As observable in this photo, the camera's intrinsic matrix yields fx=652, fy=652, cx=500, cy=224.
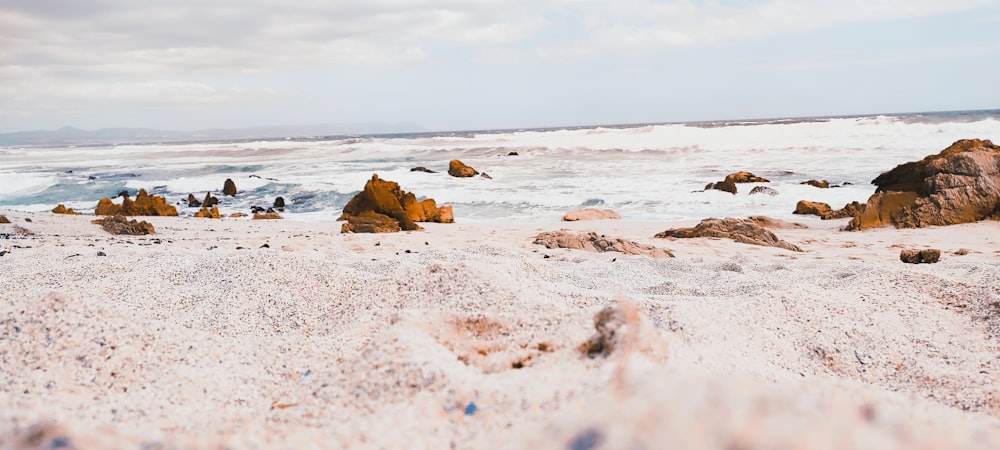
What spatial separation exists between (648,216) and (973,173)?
15.2 feet

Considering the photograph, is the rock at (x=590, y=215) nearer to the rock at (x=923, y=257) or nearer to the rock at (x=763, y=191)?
the rock at (x=763, y=191)

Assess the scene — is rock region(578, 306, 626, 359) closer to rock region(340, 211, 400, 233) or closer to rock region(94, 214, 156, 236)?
rock region(340, 211, 400, 233)

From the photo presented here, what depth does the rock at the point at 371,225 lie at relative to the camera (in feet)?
29.3

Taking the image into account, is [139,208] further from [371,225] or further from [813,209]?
[813,209]

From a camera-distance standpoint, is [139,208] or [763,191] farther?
[763,191]

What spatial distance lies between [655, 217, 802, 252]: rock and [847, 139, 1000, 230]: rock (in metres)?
2.07

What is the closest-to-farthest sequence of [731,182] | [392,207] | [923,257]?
[923,257]
[392,207]
[731,182]

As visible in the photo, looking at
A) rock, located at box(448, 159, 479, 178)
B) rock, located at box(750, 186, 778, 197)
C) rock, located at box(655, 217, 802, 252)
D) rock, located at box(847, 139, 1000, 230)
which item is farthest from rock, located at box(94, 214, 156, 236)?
rock, located at box(448, 159, 479, 178)

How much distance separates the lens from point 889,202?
29.6ft

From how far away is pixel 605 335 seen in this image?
180 cm

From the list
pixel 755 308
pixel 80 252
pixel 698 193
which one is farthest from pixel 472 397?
pixel 698 193

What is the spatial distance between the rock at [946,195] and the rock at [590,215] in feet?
11.7

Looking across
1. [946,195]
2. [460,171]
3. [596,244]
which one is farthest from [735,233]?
[460,171]

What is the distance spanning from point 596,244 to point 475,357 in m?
4.84
